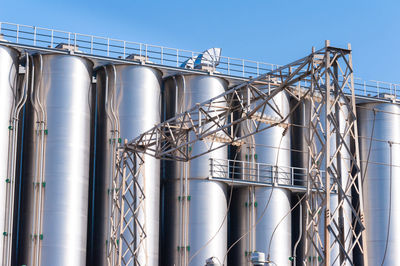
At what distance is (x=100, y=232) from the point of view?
4503 cm

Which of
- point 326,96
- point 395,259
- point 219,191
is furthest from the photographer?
point 395,259

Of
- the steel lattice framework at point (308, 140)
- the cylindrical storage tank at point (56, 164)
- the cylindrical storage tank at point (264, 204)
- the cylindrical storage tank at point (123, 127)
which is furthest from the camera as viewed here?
the cylindrical storage tank at point (264, 204)

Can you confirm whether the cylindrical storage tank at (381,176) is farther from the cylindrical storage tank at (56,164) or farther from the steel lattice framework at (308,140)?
the cylindrical storage tank at (56,164)

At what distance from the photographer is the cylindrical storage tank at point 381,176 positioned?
50.2m

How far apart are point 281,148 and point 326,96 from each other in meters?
22.2

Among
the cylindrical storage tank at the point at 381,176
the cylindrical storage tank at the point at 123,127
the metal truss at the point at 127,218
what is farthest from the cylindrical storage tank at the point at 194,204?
the cylindrical storage tank at the point at 381,176

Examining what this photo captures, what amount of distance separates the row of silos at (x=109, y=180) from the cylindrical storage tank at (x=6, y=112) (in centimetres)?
6

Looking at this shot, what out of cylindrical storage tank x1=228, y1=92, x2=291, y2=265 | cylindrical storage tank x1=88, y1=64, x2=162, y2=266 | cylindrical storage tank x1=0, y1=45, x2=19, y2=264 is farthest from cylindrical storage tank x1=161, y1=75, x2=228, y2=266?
cylindrical storage tank x1=0, y1=45, x2=19, y2=264

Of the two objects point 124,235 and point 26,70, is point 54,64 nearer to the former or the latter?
point 26,70

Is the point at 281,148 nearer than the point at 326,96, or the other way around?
the point at 326,96

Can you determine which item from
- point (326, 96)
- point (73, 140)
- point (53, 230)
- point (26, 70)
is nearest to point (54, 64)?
point (26, 70)

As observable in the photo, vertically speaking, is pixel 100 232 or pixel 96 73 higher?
pixel 96 73

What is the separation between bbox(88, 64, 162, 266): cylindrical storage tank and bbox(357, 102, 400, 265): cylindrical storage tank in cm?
1347

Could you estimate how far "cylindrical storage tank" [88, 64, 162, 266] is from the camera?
4475cm
